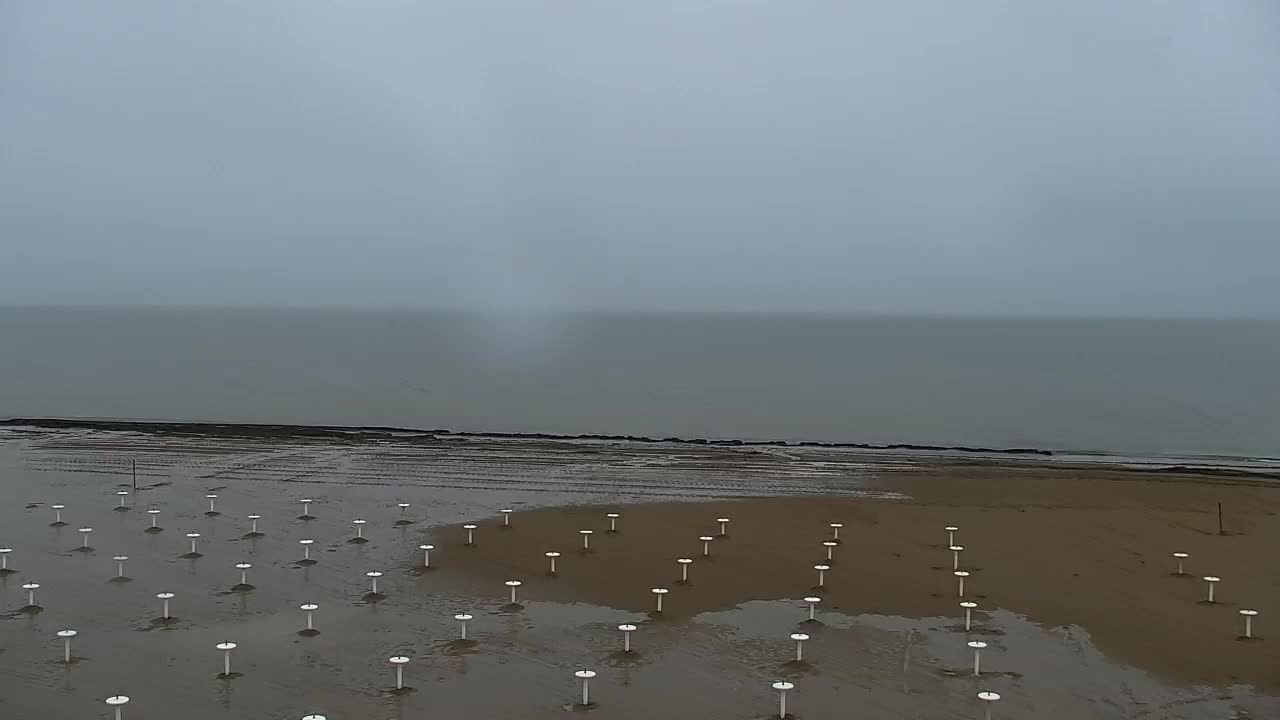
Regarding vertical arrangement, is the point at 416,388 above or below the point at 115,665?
above

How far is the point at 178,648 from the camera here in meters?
11.7

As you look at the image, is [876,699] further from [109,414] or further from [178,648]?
[109,414]

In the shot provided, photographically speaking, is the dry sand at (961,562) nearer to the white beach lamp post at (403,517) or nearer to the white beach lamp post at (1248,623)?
the white beach lamp post at (1248,623)

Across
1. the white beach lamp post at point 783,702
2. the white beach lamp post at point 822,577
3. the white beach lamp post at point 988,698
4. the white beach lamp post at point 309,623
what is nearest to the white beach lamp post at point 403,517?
the white beach lamp post at point 309,623

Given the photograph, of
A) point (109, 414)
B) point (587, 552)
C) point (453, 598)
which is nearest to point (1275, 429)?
point (587, 552)

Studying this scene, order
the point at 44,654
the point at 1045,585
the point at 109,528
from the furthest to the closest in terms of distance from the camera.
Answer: the point at 109,528
the point at 1045,585
the point at 44,654

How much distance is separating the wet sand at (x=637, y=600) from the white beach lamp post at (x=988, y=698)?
130 millimetres

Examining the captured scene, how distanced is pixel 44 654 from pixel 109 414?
38.4 m

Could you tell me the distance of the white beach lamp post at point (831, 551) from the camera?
52.4ft

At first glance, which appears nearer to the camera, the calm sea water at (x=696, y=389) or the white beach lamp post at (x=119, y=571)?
the white beach lamp post at (x=119, y=571)

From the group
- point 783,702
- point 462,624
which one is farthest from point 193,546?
point 783,702

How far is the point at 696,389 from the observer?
189 ft

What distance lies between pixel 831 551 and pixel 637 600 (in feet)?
13.3

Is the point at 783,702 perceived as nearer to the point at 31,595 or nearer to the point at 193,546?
the point at 31,595
